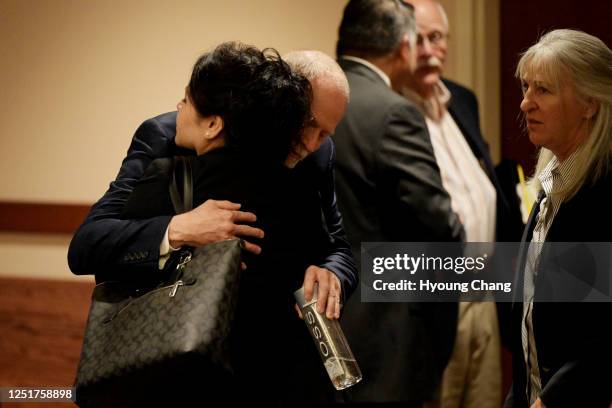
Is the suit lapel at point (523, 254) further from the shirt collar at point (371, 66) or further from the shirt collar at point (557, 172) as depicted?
the shirt collar at point (371, 66)

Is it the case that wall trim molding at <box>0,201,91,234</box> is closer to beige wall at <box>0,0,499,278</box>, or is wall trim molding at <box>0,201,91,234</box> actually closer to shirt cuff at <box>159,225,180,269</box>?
beige wall at <box>0,0,499,278</box>

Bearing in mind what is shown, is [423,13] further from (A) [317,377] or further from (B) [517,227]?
(A) [317,377]

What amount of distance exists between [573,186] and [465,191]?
3.67 ft

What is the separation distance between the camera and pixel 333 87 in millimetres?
1740

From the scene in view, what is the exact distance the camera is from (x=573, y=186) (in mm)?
1719

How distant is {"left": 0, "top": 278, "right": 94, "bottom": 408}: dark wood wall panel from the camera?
2.34 meters

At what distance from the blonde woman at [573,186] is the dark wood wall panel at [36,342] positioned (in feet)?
4.05

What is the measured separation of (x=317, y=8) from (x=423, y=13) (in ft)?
1.73

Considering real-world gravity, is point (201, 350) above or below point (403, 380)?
above

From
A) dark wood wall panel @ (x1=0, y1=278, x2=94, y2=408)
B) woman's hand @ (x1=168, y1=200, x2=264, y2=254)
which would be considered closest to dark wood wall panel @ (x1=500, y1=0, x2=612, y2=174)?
woman's hand @ (x1=168, y1=200, x2=264, y2=254)

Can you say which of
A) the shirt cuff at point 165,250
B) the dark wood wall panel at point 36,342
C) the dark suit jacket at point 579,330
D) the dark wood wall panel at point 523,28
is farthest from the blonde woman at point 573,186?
the dark wood wall panel at point 36,342

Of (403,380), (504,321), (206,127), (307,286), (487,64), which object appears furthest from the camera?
(487,64)

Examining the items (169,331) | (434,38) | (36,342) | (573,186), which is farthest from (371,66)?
(169,331)

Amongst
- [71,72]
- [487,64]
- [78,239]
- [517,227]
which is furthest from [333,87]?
[487,64]
